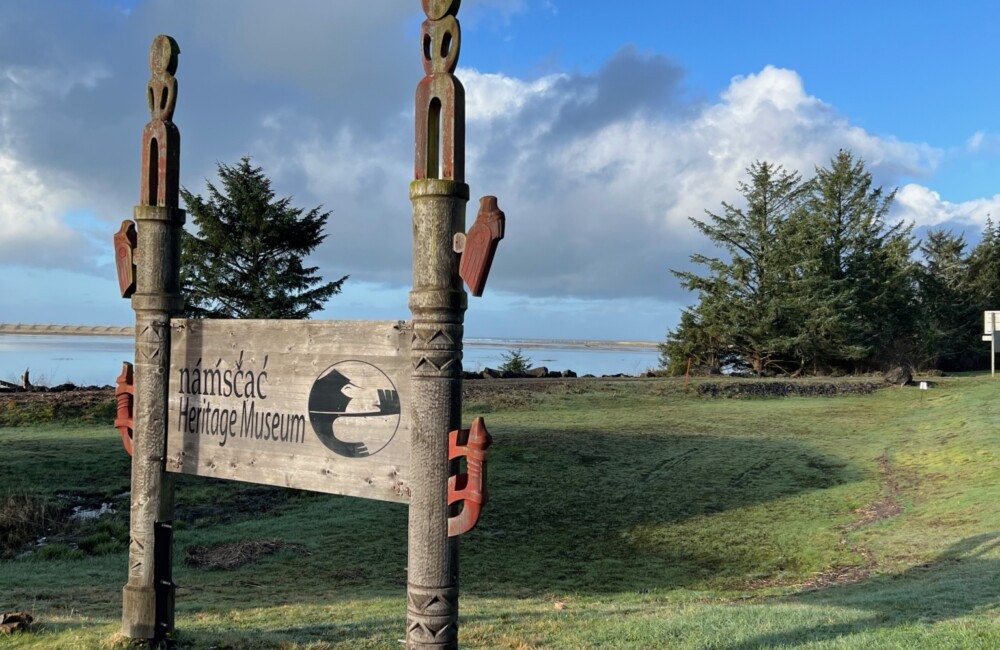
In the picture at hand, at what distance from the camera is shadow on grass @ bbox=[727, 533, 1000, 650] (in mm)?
6425

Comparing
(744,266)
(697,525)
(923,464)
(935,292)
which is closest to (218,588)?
(697,525)

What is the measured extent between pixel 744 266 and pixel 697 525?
3070cm

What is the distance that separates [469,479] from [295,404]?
5.23ft

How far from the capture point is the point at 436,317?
457 cm

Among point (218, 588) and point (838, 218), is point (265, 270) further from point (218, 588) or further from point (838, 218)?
point (838, 218)

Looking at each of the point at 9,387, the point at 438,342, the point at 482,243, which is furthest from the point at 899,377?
the point at 482,243

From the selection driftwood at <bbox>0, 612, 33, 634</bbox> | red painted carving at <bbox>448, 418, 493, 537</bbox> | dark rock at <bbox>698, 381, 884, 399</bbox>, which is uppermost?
red painted carving at <bbox>448, 418, 493, 537</bbox>

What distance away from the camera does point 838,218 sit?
4594 centimetres

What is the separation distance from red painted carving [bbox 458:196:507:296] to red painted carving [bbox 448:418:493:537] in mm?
745

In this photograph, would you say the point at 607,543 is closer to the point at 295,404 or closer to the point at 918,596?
the point at 918,596

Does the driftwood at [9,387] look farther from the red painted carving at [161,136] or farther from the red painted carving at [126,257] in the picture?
the red painted carving at [161,136]

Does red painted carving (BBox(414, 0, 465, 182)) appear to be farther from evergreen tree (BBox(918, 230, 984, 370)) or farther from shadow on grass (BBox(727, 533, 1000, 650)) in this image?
evergreen tree (BBox(918, 230, 984, 370))

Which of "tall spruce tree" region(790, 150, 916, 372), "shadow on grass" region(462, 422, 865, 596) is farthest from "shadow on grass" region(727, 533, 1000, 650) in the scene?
"tall spruce tree" region(790, 150, 916, 372)

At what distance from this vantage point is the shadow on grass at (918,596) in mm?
6425
